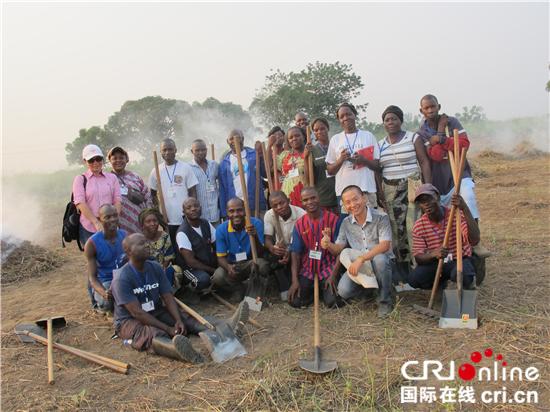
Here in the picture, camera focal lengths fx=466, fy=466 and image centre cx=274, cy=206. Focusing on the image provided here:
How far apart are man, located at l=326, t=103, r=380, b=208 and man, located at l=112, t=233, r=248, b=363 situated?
178 cm

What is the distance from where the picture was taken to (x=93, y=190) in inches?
198

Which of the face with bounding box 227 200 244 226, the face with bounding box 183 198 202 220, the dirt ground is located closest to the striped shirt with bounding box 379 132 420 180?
the dirt ground

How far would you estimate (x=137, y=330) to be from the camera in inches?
160

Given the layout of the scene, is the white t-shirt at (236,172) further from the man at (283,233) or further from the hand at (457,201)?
the hand at (457,201)

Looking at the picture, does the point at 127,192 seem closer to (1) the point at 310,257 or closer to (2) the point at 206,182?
(2) the point at 206,182

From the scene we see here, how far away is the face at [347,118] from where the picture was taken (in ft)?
16.5

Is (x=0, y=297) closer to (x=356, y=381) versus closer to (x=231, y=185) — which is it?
(x=231, y=185)

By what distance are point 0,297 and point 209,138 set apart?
19.0 metres

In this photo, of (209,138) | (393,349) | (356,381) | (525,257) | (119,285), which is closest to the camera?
(356,381)

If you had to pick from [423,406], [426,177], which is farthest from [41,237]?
[423,406]

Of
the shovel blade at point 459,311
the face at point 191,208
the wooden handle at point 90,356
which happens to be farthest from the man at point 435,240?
the wooden handle at point 90,356

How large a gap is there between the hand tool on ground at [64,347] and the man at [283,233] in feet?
6.52

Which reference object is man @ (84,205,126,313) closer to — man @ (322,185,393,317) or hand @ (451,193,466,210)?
man @ (322,185,393,317)

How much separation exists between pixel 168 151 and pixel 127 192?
0.68 m
